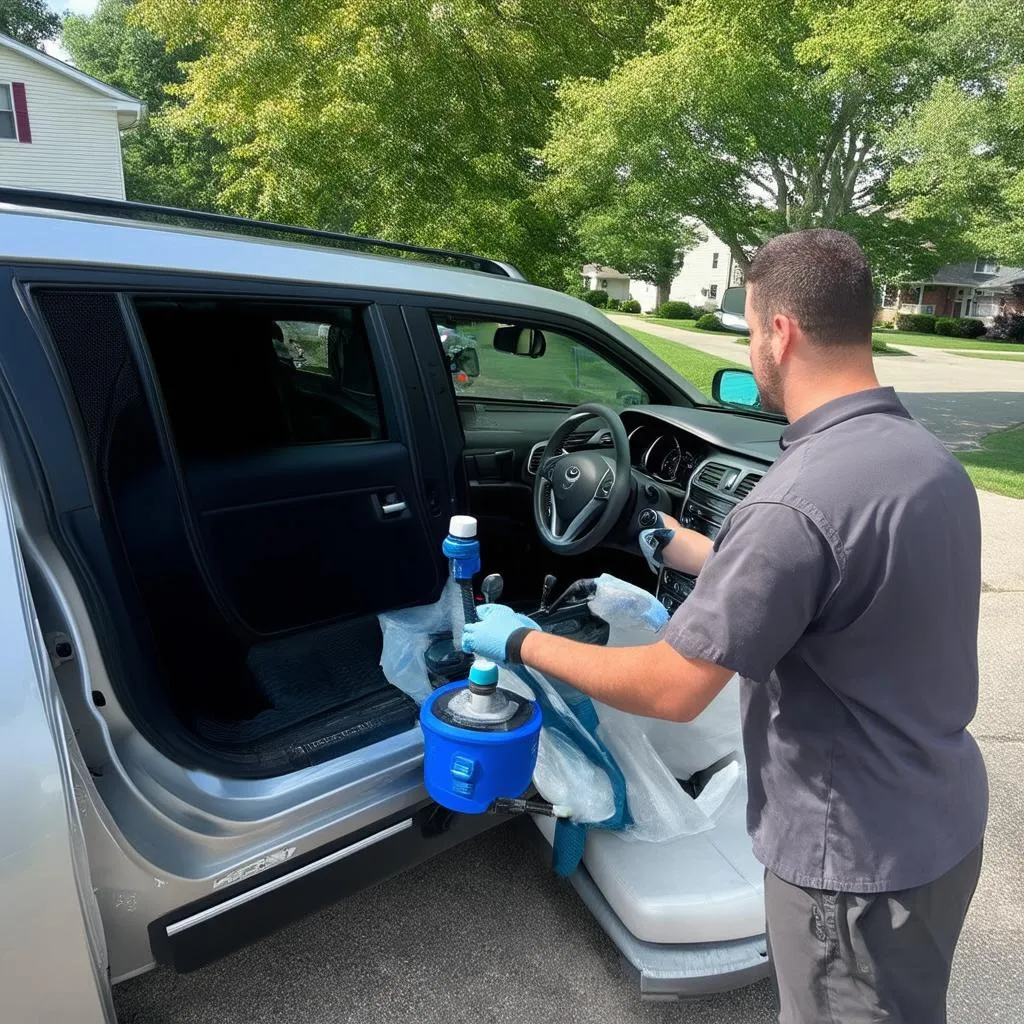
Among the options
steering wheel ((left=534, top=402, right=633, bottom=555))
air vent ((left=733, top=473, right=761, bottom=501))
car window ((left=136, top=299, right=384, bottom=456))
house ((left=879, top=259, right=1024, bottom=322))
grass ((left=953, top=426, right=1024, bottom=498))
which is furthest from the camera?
house ((left=879, top=259, right=1024, bottom=322))

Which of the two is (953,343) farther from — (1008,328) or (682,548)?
(682,548)

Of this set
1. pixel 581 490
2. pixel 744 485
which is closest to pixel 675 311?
pixel 744 485

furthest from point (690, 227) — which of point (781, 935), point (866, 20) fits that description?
point (781, 935)

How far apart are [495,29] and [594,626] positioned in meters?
8.28

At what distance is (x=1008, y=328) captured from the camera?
3791 centimetres

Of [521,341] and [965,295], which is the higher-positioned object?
[965,295]

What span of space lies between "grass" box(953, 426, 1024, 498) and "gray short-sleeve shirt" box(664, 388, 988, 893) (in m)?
7.14

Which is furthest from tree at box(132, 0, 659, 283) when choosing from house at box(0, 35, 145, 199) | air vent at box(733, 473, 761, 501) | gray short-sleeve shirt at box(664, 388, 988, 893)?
house at box(0, 35, 145, 199)

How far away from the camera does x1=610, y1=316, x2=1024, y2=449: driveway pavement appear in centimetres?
1196

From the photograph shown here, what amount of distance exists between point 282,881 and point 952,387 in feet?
59.3

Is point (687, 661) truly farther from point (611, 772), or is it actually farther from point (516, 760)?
point (611, 772)

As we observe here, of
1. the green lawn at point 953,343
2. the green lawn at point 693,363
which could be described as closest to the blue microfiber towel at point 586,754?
the green lawn at point 693,363

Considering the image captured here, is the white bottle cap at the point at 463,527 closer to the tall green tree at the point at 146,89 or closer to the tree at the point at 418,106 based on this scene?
the tree at the point at 418,106

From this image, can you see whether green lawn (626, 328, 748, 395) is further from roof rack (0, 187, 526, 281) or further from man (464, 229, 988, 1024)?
man (464, 229, 988, 1024)
